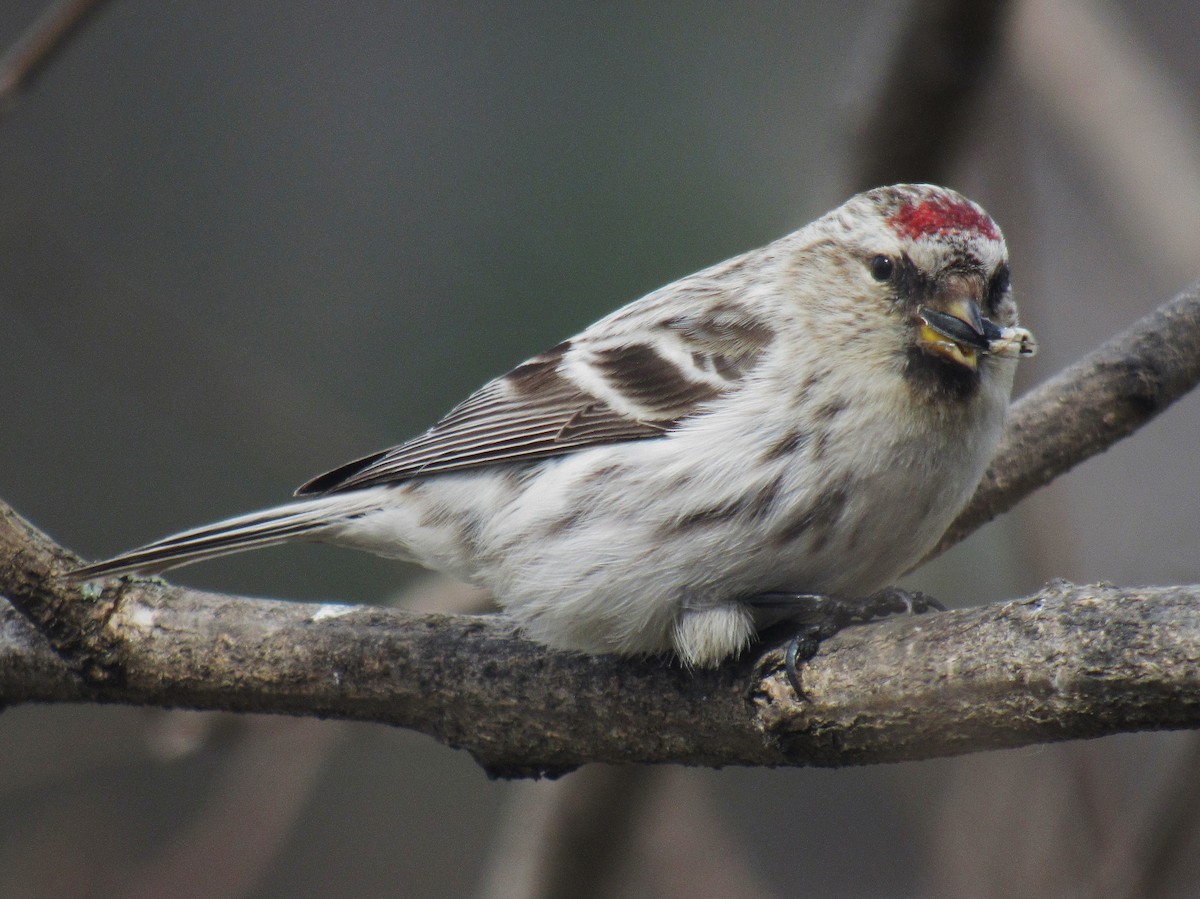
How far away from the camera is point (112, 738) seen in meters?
3.69

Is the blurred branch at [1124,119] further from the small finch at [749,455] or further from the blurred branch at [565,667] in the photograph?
the small finch at [749,455]

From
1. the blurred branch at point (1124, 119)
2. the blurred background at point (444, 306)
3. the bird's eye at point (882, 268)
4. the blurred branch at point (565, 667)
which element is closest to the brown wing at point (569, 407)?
the bird's eye at point (882, 268)

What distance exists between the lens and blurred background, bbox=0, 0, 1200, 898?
3.31 m

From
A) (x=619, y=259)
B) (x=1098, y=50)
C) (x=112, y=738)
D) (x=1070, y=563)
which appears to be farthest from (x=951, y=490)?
(x=619, y=259)

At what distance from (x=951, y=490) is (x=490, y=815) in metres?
3.99

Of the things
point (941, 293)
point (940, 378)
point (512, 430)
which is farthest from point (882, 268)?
point (512, 430)

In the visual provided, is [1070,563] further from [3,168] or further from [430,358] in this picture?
[3,168]

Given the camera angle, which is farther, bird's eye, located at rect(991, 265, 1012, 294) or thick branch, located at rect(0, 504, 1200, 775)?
bird's eye, located at rect(991, 265, 1012, 294)

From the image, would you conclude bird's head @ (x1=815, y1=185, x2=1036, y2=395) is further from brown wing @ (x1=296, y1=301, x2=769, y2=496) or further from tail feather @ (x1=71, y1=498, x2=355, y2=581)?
tail feather @ (x1=71, y1=498, x2=355, y2=581)

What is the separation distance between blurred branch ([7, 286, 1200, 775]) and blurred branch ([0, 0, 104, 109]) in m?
0.73

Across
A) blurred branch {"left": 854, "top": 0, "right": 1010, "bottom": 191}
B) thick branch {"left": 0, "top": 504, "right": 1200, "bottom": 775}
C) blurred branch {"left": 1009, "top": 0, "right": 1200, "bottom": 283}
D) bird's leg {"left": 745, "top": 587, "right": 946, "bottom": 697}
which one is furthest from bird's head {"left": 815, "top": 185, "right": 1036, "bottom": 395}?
blurred branch {"left": 1009, "top": 0, "right": 1200, "bottom": 283}

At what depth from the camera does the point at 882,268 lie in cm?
230

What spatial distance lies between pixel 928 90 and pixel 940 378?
113 cm

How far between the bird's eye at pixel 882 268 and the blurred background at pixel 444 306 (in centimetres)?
92
